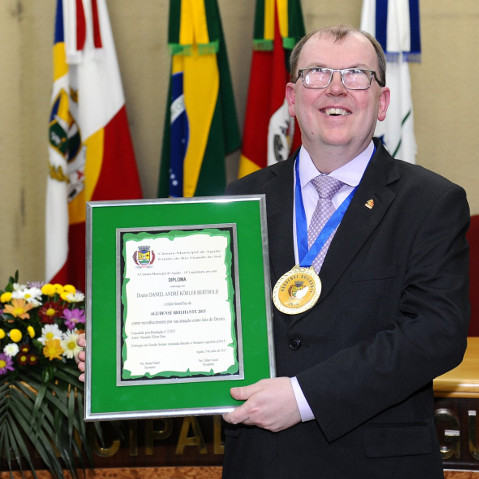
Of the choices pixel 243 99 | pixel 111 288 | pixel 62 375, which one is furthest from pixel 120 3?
pixel 111 288

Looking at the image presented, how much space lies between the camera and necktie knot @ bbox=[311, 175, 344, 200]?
5.82 feet

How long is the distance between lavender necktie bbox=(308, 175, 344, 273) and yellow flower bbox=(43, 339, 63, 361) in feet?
3.37

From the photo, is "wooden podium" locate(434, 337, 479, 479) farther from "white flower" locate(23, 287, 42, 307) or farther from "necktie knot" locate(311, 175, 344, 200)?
"white flower" locate(23, 287, 42, 307)

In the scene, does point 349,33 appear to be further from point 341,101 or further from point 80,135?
point 80,135

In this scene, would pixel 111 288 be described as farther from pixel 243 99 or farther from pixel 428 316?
pixel 243 99

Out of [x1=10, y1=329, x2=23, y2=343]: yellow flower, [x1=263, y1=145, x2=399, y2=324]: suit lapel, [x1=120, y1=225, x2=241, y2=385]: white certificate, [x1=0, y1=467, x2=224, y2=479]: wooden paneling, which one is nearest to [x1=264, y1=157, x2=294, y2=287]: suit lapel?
Answer: [x1=263, y1=145, x2=399, y2=324]: suit lapel

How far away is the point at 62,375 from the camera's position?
232 cm

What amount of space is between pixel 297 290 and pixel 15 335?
1131mm

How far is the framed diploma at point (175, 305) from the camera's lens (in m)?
1.65

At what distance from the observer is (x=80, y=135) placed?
14.0 feet

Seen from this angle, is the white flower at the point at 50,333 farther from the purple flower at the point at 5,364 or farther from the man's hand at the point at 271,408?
the man's hand at the point at 271,408

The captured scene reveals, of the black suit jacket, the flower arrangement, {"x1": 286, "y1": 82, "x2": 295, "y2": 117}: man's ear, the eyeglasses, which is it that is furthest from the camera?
the flower arrangement

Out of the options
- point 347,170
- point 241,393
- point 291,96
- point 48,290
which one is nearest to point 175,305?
point 241,393

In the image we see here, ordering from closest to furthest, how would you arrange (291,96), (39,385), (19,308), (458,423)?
(291,96) → (458,423) → (39,385) → (19,308)
